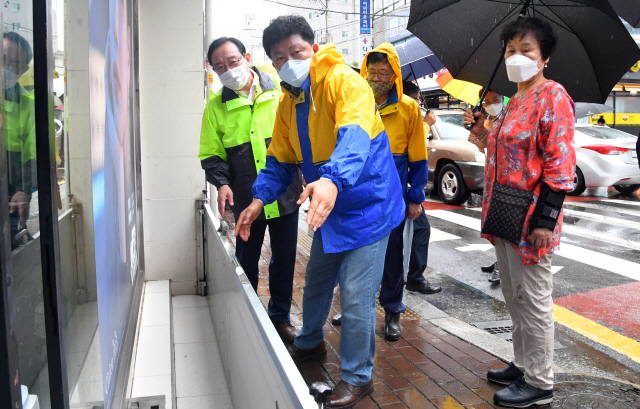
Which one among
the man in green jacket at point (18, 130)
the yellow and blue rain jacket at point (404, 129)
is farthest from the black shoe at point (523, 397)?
the man in green jacket at point (18, 130)

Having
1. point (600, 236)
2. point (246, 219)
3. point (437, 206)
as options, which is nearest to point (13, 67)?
point (246, 219)

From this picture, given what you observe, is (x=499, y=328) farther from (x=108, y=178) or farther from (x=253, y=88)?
(x=108, y=178)

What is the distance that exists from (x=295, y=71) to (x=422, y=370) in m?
1.98

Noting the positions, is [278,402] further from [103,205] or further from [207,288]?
[207,288]

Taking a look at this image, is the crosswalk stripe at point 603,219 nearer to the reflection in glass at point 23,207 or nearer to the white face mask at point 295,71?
the white face mask at point 295,71

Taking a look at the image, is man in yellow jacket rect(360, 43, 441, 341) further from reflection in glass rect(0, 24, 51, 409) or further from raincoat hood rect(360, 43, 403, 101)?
reflection in glass rect(0, 24, 51, 409)

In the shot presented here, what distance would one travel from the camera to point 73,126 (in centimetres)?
139

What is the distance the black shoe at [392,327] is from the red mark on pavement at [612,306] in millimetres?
1899

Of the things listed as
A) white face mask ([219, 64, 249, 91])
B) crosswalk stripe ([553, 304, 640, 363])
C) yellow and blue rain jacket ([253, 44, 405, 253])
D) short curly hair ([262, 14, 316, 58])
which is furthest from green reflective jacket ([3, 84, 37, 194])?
crosswalk stripe ([553, 304, 640, 363])

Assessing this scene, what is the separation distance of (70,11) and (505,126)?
2264 millimetres

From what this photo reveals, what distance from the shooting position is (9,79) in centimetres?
86

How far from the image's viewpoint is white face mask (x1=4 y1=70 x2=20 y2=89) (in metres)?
0.84

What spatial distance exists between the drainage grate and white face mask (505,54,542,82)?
211 cm

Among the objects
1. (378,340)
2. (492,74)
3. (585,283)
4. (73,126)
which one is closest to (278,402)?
(73,126)
